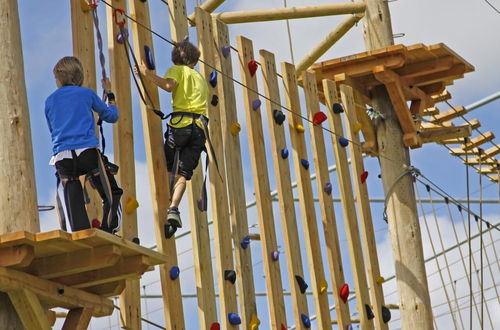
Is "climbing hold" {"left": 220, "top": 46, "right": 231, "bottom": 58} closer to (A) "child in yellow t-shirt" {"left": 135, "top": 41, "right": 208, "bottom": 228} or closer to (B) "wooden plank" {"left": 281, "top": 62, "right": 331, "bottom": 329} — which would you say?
(B) "wooden plank" {"left": 281, "top": 62, "right": 331, "bottom": 329}

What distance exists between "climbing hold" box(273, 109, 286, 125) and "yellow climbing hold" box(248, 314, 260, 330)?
4.80ft

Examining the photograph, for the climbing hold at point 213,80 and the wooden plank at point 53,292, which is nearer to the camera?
the wooden plank at point 53,292

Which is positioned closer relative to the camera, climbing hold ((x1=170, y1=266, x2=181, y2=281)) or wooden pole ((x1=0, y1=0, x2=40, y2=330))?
wooden pole ((x1=0, y1=0, x2=40, y2=330))

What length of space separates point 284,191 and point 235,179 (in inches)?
27.3

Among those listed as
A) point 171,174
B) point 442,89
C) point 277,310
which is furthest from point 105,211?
point 442,89

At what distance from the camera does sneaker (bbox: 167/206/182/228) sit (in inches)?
262

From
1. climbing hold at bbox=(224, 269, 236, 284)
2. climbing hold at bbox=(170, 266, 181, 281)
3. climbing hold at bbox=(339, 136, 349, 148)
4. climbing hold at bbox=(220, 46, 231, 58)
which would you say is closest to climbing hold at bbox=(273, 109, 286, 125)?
climbing hold at bbox=(220, 46, 231, 58)

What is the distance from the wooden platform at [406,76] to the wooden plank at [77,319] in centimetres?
457

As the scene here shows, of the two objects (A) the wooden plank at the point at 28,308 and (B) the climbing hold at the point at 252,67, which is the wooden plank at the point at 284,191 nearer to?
(B) the climbing hold at the point at 252,67

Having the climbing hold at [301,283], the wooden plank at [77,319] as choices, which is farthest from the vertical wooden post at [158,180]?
the climbing hold at [301,283]

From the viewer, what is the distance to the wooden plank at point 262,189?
797 centimetres

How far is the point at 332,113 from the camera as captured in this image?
31.3ft

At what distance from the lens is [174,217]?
21.8 ft

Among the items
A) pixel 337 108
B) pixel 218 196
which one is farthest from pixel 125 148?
pixel 337 108
